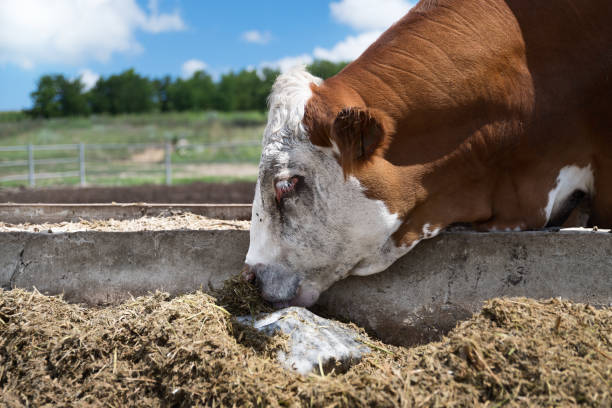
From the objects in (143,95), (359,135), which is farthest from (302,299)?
(143,95)

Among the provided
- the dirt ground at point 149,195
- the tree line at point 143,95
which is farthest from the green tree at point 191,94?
the dirt ground at point 149,195

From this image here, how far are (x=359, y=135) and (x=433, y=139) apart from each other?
15.8 inches

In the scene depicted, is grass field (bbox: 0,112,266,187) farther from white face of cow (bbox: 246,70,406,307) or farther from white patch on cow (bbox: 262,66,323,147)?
white face of cow (bbox: 246,70,406,307)

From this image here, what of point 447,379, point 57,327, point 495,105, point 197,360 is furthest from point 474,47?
point 57,327

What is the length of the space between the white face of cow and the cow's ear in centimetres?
9

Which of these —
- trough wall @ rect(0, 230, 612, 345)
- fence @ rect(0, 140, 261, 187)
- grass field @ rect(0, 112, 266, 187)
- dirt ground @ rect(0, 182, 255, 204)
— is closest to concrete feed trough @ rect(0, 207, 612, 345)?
trough wall @ rect(0, 230, 612, 345)

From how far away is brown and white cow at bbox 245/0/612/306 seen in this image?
2.80 meters

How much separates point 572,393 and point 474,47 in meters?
1.63

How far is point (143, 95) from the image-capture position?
2616 inches

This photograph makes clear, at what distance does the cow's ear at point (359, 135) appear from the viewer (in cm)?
264

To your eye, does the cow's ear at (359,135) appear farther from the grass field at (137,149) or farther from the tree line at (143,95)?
the tree line at (143,95)

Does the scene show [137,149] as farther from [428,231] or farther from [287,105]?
[428,231]

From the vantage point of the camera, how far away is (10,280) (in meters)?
3.36

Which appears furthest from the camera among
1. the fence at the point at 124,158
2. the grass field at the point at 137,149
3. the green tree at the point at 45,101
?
the green tree at the point at 45,101
